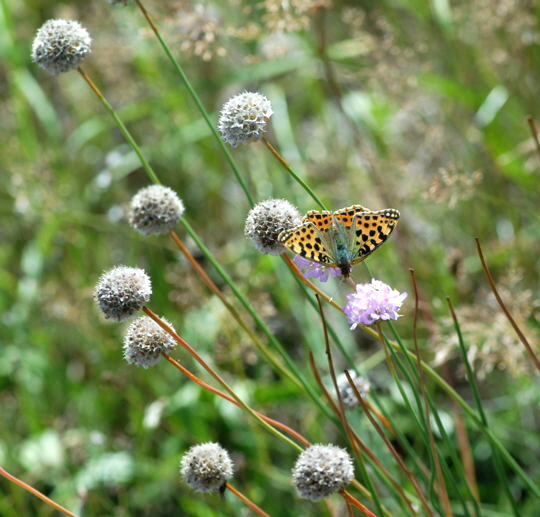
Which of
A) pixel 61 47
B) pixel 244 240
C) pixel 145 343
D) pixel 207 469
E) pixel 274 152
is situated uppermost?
pixel 244 240

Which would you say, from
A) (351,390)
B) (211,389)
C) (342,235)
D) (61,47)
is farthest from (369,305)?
(61,47)

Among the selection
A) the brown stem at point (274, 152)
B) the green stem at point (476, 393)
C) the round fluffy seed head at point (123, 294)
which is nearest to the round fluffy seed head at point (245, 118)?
the brown stem at point (274, 152)

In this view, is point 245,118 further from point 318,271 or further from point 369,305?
point 369,305

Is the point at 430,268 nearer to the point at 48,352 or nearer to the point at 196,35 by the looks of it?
the point at 196,35

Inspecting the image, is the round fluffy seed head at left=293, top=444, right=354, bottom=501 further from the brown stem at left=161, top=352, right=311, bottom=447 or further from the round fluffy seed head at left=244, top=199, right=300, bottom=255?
the round fluffy seed head at left=244, top=199, right=300, bottom=255

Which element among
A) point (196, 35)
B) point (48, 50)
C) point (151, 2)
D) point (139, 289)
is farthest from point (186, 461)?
point (151, 2)

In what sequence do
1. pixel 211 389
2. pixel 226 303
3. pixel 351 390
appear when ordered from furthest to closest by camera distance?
pixel 351 390 → pixel 226 303 → pixel 211 389
